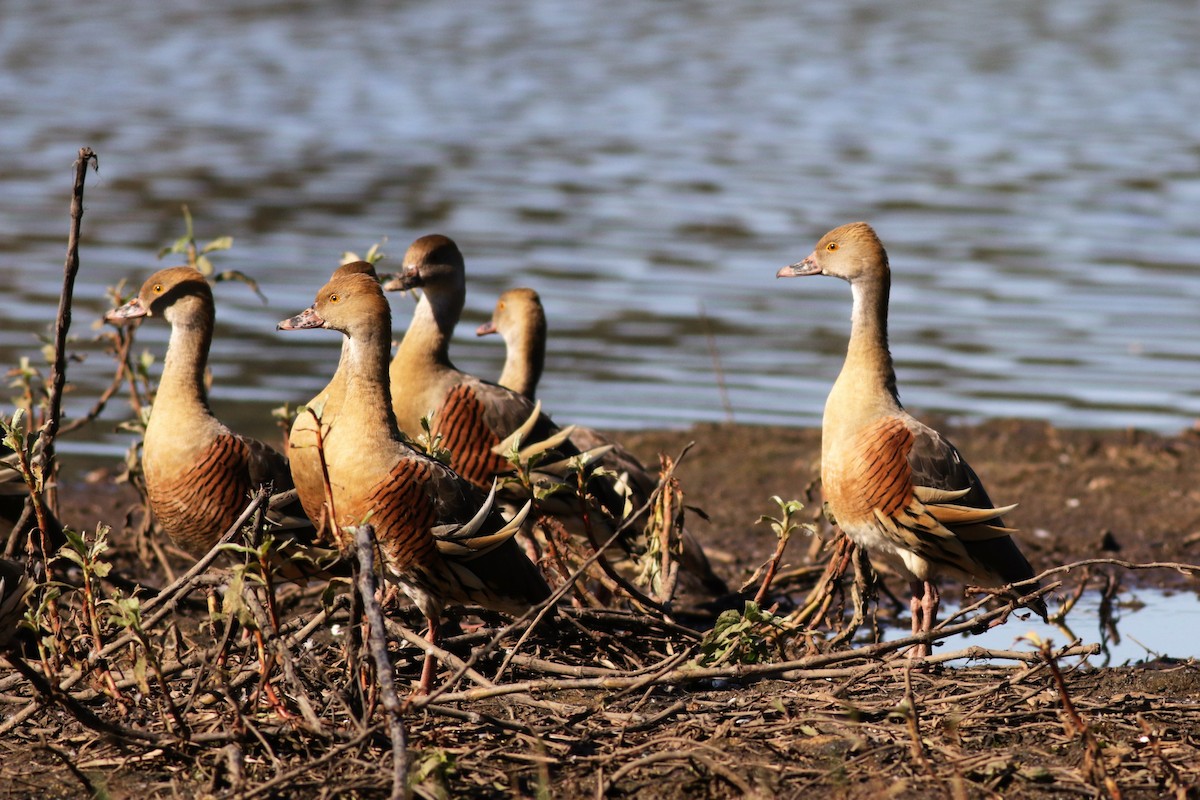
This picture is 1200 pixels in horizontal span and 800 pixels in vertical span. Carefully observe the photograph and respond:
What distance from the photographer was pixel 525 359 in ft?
29.9

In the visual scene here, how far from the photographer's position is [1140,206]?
743 inches

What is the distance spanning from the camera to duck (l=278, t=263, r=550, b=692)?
589cm

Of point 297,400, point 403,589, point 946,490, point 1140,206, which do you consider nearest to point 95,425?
point 297,400

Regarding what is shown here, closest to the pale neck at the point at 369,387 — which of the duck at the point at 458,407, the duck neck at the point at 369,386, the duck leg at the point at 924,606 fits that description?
the duck neck at the point at 369,386

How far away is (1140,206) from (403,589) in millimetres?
14893

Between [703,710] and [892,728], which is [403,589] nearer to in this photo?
[703,710]

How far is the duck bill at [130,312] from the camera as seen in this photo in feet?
23.4

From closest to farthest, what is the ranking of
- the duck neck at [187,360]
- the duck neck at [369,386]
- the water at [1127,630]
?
1. the duck neck at [369,386]
2. the duck neck at [187,360]
3. the water at [1127,630]

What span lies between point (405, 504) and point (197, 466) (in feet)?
4.06

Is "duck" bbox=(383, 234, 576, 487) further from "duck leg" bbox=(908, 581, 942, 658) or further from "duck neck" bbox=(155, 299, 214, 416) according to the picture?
"duck leg" bbox=(908, 581, 942, 658)

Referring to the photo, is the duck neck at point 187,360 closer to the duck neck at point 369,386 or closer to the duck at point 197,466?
the duck at point 197,466

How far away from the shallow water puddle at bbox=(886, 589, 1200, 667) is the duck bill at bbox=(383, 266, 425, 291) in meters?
2.93

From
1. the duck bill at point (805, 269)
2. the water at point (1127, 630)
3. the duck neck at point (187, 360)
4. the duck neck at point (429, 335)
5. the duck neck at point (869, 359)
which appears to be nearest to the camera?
the duck neck at point (869, 359)

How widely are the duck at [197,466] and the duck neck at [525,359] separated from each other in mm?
2294
